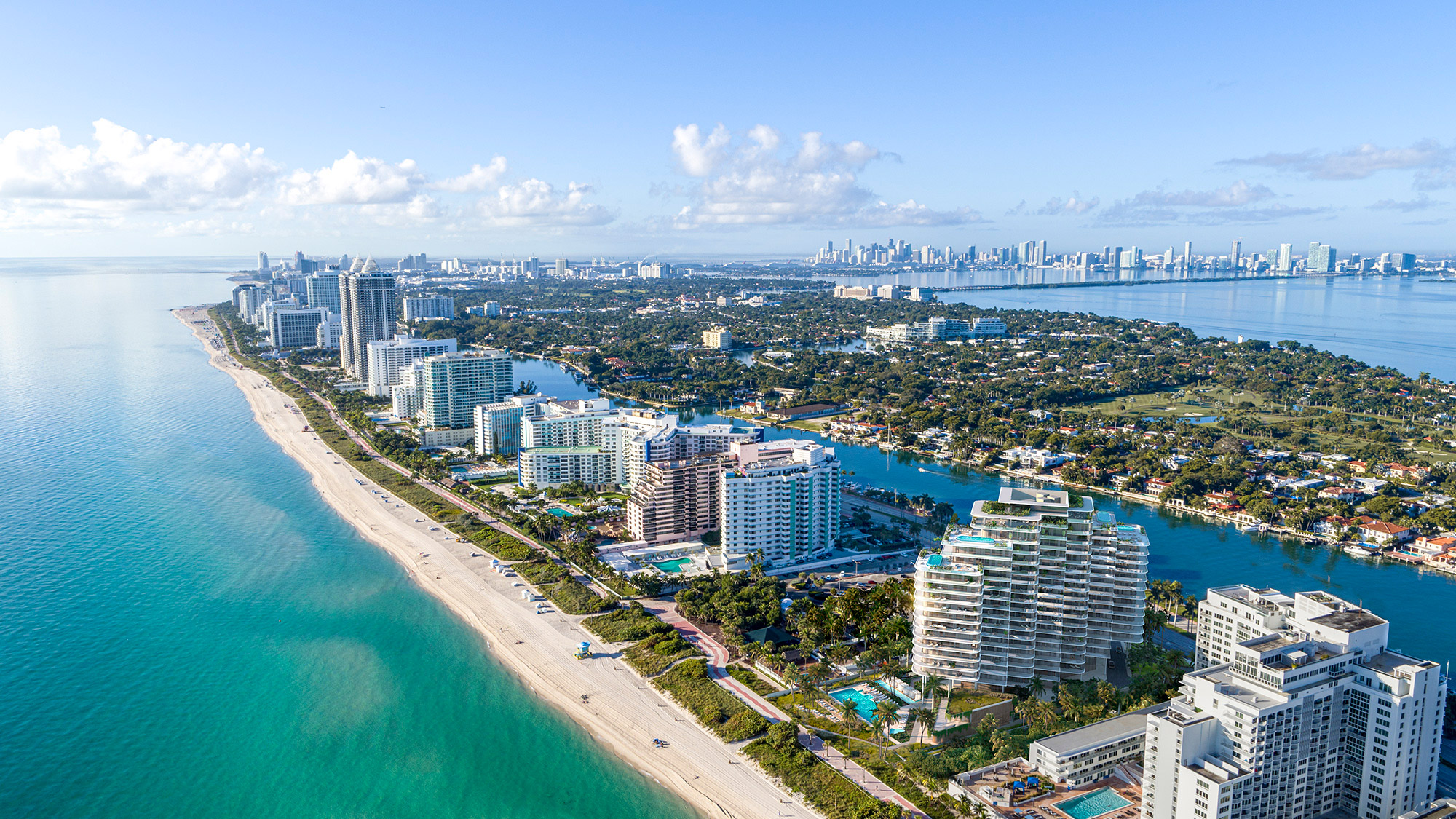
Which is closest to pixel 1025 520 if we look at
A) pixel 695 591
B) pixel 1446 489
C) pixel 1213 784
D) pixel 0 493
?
pixel 1213 784

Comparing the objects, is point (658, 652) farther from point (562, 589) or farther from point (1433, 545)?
point (1433, 545)

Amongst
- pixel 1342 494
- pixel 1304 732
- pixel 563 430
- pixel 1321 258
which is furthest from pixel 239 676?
pixel 1321 258

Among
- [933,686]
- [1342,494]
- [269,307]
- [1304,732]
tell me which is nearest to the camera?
[1304,732]

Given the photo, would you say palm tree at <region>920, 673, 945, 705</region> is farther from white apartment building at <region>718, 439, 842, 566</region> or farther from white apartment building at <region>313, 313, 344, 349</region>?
white apartment building at <region>313, 313, 344, 349</region>

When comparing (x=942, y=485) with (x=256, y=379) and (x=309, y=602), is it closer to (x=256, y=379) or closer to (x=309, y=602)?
(x=309, y=602)

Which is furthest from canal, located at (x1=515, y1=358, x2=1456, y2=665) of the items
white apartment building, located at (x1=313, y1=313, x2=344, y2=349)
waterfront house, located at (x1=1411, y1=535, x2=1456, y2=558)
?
white apartment building, located at (x1=313, y1=313, x2=344, y2=349)

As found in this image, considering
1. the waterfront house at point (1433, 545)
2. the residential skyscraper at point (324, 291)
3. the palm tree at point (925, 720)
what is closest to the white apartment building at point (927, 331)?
the residential skyscraper at point (324, 291)
